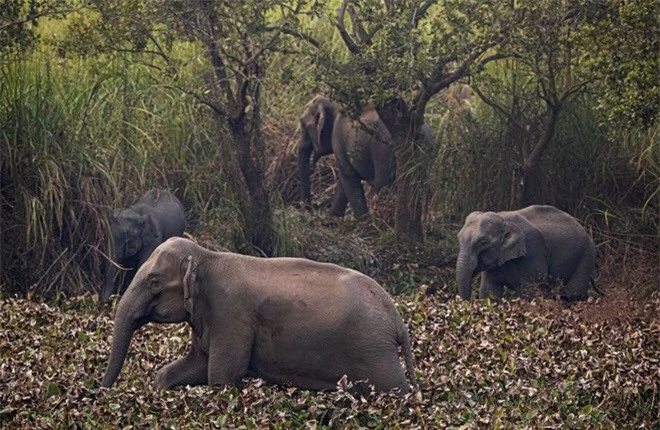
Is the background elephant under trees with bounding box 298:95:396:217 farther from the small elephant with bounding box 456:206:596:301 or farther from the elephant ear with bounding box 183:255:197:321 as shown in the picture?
the elephant ear with bounding box 183:255:197:321

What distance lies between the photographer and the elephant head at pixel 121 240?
13.5m

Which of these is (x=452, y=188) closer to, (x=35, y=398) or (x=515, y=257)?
(x=515, y=257)

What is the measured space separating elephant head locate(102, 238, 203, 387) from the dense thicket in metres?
3.95

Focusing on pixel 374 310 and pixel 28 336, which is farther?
pixel 28 336

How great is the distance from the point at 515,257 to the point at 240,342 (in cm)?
484

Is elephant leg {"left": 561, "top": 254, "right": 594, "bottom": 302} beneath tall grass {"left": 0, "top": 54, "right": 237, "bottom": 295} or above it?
beneath

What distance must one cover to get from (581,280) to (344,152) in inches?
195

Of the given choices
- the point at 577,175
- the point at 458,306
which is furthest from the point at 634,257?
the point at 458,306

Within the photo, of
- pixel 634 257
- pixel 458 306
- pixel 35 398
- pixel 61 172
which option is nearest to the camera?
pixel 35 398

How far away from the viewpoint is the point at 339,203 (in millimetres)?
18391

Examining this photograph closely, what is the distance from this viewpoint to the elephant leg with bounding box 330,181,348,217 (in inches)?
721

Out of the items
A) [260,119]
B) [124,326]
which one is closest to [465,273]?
[260,119]

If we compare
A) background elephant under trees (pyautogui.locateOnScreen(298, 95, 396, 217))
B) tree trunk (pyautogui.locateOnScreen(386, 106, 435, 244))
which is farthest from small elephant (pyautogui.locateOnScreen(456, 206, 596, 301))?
background elephant under trees (pyautogui.locateOnScreen(298, 95, 396, 217))

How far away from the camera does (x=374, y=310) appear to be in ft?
29.9
